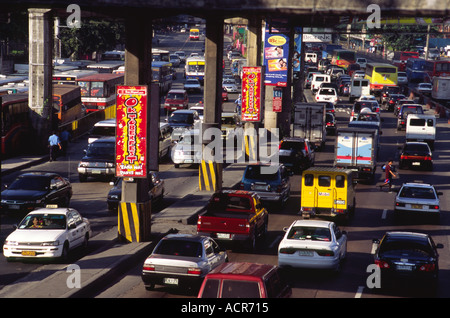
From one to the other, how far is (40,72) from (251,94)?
1194 cm

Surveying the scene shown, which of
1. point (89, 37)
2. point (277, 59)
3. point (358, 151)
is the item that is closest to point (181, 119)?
point (277, 59)

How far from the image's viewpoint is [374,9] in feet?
67.6

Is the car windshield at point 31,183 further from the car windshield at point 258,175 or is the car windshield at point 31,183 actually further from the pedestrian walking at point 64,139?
the pedestrian walking at point 64,139

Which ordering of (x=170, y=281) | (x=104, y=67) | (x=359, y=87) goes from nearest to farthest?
(x=170, y=281), (x=359, y=87), (x=104, y=67)

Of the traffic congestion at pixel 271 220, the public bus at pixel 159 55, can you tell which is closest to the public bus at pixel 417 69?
the public bus at pixel 159 55

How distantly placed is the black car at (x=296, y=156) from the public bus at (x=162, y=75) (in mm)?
37764

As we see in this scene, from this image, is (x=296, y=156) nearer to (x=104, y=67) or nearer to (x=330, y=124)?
(x=330, y=124)

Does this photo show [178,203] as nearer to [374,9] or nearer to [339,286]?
[339,286]

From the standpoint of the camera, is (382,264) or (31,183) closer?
(382,264)

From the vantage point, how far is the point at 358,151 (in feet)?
136

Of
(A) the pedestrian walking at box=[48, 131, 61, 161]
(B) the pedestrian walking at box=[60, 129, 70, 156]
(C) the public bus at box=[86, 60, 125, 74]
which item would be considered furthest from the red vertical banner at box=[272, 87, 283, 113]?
(C) the public bus at box=[86, 60, 125, 74]

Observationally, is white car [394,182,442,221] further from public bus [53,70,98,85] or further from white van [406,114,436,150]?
public bus [53,70,98,85]
